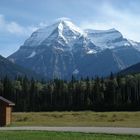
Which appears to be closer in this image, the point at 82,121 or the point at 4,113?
the point at 4,113

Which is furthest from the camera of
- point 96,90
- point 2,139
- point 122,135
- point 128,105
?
point 96,90

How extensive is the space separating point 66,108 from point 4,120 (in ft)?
387

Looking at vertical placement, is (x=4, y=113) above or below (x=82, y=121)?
above

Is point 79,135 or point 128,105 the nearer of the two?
point 79,135

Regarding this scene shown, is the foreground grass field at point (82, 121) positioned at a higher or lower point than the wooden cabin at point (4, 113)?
lower

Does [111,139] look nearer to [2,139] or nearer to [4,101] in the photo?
[2,139]

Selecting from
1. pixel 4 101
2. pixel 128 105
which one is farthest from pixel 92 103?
pixel 4 101

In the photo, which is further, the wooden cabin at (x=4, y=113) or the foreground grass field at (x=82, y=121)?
the wooden cabin at (x=4, y=113)

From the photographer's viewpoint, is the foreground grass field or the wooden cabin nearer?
the foreground grass field

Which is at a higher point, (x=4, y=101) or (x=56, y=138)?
(x=4, y=101)

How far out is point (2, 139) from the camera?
130ft

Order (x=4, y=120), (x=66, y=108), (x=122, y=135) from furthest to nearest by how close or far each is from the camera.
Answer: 1. (x=66, y=108)
2. (x=4, y=120)
3. (x=122, y=135)

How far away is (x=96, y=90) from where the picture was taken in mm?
198625

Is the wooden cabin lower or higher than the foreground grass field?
higher
